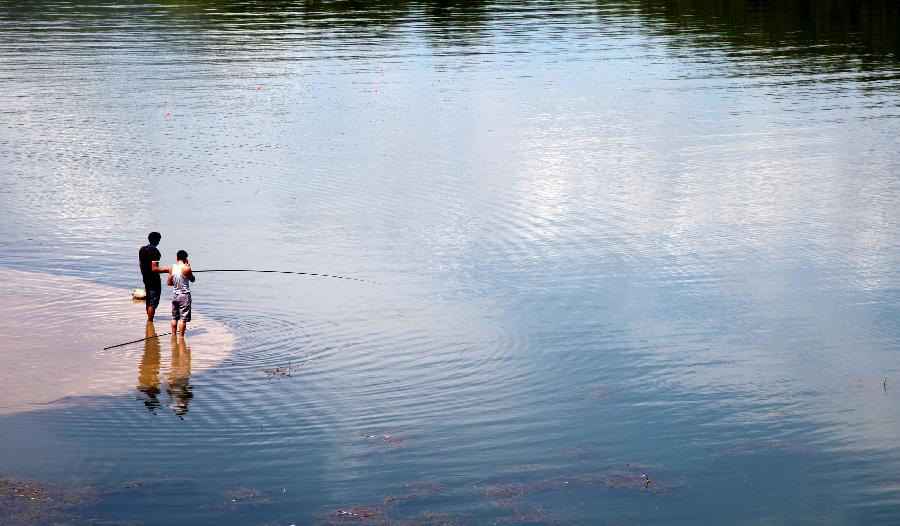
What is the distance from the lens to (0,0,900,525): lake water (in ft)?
51.6

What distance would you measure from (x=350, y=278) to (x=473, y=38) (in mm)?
44773

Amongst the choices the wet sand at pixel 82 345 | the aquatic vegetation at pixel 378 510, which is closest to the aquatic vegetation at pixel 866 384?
the aquatic vegetation at pixel 378 510

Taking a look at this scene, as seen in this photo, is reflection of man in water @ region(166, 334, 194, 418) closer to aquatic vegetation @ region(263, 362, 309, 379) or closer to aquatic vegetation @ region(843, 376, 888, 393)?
aquatic vegetation @ region(263, 362, 309, 379)

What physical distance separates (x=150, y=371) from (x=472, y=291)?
669 centimetres

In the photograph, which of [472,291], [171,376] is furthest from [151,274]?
[472,291]

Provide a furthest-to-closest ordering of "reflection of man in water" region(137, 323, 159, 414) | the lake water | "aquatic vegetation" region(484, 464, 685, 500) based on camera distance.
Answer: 1. "reflection of man in water" region(137, 323, 159, 414)
2. the lake water
3. "aquatic vegetation" region(484, 464, 685, 500)

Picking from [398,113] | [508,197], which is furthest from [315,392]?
[398,113]

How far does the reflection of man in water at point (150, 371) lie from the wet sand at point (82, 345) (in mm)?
15

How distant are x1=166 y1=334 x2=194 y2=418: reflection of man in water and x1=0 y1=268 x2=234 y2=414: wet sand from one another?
1.0 inches

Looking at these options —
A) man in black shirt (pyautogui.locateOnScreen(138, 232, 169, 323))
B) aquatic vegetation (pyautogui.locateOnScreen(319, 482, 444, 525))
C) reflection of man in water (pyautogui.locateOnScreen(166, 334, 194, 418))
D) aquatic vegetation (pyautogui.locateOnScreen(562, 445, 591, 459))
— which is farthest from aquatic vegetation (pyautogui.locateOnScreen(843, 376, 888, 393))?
man in black shirt (pyautogui.locateOnScreen(138, 232, 169, 323))

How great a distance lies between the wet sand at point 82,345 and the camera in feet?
61.3

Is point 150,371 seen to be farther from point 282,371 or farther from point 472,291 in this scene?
point 472,291

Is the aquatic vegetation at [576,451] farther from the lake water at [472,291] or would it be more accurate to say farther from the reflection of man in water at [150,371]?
the reflection of man in water at [150,371]

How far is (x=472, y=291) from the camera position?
23922 millimetres
